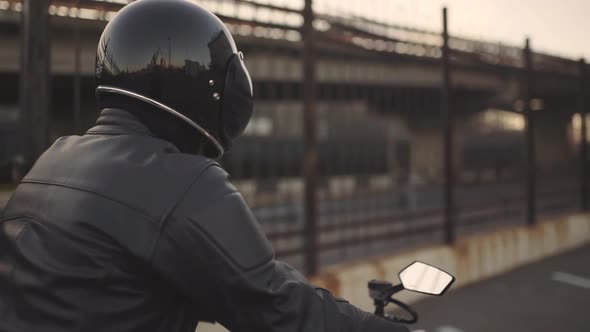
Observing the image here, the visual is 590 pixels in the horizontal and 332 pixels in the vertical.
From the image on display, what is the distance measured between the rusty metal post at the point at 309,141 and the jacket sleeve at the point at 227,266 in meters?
3.19

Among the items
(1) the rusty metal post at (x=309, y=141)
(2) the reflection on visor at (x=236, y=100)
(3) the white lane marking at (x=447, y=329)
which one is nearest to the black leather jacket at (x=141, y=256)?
(2) the reflection on visor at (x=236, y=100)

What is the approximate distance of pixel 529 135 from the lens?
7.38 m

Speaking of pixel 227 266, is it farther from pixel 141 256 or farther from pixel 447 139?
pixel 447 139

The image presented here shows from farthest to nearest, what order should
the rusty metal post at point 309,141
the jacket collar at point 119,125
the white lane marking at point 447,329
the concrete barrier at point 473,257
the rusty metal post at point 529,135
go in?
the rusty metal post at point 529,135
the concrete barrier at point 473,257
the white lane marking at point 447,329
the rusty metal post at point 309,141
the jacket collar at point 119,125

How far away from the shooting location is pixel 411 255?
5293 mm

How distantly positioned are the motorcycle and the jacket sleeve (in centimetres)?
42

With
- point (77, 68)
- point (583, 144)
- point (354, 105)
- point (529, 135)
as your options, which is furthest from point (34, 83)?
point (583, 144)

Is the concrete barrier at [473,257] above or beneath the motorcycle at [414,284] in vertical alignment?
beneath

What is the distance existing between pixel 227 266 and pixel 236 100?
22.5 inches

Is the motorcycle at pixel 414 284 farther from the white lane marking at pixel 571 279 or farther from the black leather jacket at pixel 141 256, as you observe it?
the white lane marking at pixel 571 279

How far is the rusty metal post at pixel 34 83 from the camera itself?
2908 millimetres

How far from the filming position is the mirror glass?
1.41 meters

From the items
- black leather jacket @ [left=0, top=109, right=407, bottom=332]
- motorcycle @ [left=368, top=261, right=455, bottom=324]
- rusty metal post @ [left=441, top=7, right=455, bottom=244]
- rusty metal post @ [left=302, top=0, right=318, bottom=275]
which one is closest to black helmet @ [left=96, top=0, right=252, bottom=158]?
black leather jacket @ [left=0, top=109, right=407, bottom=332]

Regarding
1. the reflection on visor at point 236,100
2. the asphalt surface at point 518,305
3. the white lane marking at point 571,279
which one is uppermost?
the reflection on visor at point 236,100
